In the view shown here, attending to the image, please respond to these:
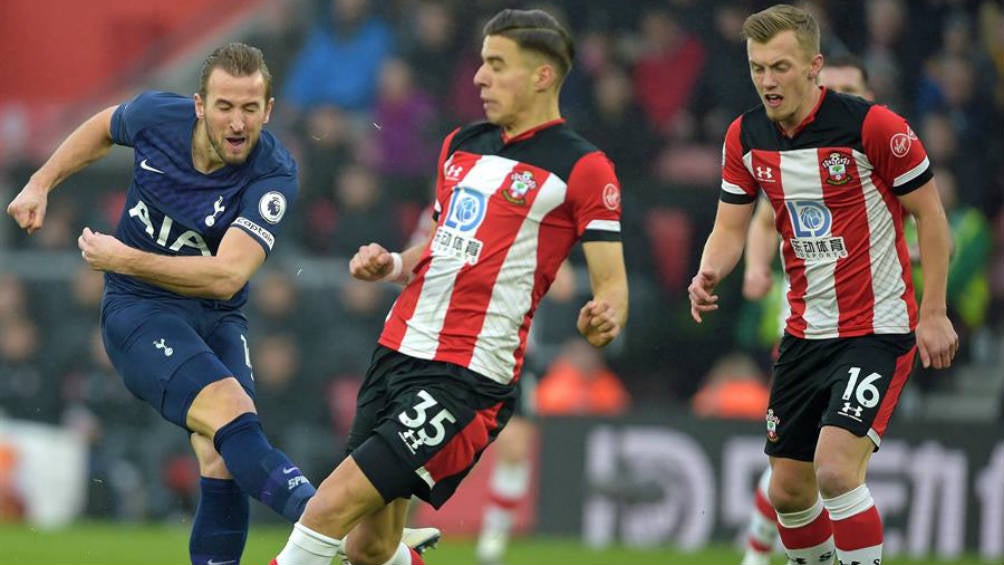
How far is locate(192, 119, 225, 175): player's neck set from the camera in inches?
241

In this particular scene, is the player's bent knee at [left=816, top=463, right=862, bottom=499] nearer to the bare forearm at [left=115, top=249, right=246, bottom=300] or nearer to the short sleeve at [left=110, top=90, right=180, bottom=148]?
the bare forearm at [left=115, top=249, right=246, bottom=300]

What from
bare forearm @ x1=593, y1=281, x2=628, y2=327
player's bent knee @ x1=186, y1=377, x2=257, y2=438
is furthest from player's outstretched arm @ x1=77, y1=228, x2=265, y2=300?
bare forearm @ x1=593, y1=281, x2=628, y2=327

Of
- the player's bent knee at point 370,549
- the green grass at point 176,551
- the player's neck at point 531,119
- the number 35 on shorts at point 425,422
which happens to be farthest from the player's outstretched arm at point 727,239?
the green grass at point 176,551

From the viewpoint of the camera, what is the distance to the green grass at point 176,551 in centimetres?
928

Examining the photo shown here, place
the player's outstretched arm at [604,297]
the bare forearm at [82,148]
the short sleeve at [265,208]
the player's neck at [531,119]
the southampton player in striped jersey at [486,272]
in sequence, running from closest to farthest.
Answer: the player's outstretched arm at [604,297], the southampton player in striped jersey at [486,272], the player's neck at [531,119], the short sleeve at [265,208], the bare forearm at [82,148]

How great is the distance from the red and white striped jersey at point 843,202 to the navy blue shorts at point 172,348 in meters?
2.15

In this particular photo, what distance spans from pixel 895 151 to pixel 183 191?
272 centimetres

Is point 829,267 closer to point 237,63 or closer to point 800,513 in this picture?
point 800,513

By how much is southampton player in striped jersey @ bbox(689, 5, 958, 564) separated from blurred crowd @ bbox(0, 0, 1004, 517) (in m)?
5.31

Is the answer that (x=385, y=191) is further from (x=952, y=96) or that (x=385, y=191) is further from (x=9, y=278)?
(x=952, y=96)

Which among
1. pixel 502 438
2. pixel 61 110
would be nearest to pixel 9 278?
pixel 61 110

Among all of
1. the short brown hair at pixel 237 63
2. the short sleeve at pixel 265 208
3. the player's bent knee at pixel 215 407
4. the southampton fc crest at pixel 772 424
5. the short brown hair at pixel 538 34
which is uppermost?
the short brown hair at pixel 538 34

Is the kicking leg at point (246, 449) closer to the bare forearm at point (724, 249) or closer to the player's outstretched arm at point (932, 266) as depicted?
the bare forearm at point (724, 249)

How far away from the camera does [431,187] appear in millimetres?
12367
